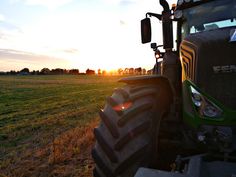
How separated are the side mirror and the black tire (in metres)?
1.36

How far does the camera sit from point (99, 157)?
373 cm

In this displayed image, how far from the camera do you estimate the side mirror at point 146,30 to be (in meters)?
4.92

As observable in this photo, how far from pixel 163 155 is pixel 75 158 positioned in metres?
3.60

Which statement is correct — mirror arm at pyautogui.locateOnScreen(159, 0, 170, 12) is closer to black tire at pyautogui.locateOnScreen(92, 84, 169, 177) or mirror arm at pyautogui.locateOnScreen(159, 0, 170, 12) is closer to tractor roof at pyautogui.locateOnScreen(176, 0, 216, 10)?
tractor roof at pyautogui.locateOnScreen(176, 0, 216, 10)

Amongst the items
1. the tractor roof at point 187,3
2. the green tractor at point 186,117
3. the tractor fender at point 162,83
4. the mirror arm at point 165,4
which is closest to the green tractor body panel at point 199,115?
the green tractor at point 186,117

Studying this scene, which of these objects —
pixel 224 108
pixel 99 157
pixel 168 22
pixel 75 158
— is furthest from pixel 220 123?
pixel 75 158

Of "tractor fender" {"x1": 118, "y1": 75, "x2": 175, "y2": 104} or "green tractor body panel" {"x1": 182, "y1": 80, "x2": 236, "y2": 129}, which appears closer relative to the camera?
"green tractor body panel" {"x1": 182, "y1": 80, "x2": 236, "y2": 129}

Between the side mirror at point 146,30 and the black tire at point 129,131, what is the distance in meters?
1.36

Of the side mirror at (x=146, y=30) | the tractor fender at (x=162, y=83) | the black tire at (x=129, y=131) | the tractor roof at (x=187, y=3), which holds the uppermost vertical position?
the tractor roof at (x=187, y=3)

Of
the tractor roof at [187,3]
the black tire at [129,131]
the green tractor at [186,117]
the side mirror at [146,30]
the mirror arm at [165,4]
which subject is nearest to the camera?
the green tractor at [186,117]

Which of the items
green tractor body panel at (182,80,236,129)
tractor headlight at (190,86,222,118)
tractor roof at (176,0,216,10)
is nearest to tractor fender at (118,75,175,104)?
green tractor body panel at (182,80,236,129)

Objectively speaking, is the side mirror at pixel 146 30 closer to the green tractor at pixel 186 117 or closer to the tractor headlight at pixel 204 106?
the green tractor at pixel 186 117

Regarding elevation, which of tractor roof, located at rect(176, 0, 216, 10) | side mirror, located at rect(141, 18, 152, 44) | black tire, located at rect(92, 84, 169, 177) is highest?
tractor roof, located at rect(176, 0, 216, 10)

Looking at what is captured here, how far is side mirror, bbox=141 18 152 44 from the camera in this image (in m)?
4.92
